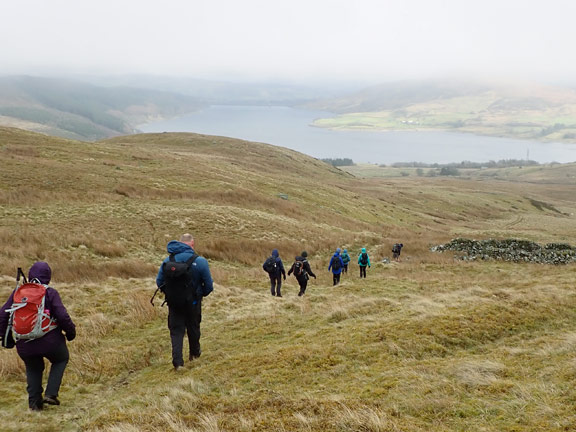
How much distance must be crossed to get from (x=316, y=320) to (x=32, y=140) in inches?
2067

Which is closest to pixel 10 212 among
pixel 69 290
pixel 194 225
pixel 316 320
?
pixel 194 225

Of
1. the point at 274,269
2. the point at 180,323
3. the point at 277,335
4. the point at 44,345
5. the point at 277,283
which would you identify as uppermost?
the point at 44,345

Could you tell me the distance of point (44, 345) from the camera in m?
7.12

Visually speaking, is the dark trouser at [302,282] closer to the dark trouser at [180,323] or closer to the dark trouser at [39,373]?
the dark trouser at [180,323]

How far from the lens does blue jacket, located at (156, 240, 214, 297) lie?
344 inches

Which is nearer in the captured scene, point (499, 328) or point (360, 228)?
point (499, 328)

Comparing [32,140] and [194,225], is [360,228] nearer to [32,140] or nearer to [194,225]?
[194,225]

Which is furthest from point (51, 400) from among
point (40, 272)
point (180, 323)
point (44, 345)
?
point (180, 323)

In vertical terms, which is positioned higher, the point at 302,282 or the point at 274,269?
the point at 274,269

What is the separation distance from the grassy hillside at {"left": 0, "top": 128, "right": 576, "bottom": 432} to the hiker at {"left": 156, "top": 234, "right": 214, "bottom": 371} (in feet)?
3.07

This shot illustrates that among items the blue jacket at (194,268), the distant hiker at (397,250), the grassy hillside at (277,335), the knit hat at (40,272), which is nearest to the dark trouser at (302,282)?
the grassy hillside at (277,335)

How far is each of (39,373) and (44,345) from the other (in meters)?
0.64

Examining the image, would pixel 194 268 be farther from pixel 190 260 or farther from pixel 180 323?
pixel 180 323

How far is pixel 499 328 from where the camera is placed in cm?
1105
